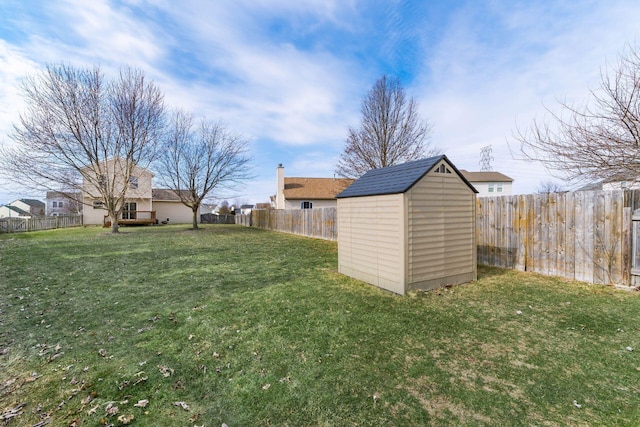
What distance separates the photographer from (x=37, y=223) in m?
21.3

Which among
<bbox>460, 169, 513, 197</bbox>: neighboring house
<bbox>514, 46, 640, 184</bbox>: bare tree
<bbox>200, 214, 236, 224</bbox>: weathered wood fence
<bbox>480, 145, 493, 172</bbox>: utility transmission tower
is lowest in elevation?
<bbox>200, 214, 236, 224</bbox>: weathered wood fence

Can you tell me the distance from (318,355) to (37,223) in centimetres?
2872

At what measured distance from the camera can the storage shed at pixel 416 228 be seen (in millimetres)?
5145

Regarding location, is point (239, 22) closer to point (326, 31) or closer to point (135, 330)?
point (326, 31)

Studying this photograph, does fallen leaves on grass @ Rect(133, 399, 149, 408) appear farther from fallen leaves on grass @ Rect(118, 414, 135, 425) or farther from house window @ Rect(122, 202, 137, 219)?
house window @ Rect(122, 202, 137, 219)

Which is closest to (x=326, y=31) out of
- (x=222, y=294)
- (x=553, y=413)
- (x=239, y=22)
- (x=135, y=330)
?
(x=239, y=22)

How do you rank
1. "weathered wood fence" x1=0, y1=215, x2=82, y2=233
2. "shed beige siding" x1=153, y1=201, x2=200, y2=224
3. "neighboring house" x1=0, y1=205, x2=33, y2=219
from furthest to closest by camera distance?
"neighboring house" x1=0, y1=205, x2=33, y2=219, "shed beige siding" x1=153, y1=201, x2=200, y2=224, "weathered wood fence" x1=0, y1=215, x2=82, y2=233

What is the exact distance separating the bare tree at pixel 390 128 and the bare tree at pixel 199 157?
12.3m

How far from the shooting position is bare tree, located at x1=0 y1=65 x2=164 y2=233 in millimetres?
15023

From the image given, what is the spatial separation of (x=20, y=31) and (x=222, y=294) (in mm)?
10859

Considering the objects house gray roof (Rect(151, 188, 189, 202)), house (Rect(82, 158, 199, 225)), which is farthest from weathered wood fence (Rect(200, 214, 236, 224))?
house gray roof (Rect(151, 188, 189, 202))

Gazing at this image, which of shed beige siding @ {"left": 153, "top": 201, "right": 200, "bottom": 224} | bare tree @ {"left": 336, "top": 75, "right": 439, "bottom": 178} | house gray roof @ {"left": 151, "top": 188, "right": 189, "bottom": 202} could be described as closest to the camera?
bare tree @ {"left": 336, "top": 75, "right": 439, "bottom": 178}

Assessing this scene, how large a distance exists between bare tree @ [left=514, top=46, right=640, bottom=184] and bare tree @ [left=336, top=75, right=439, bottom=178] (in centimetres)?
927

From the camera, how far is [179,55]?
34.5ft
